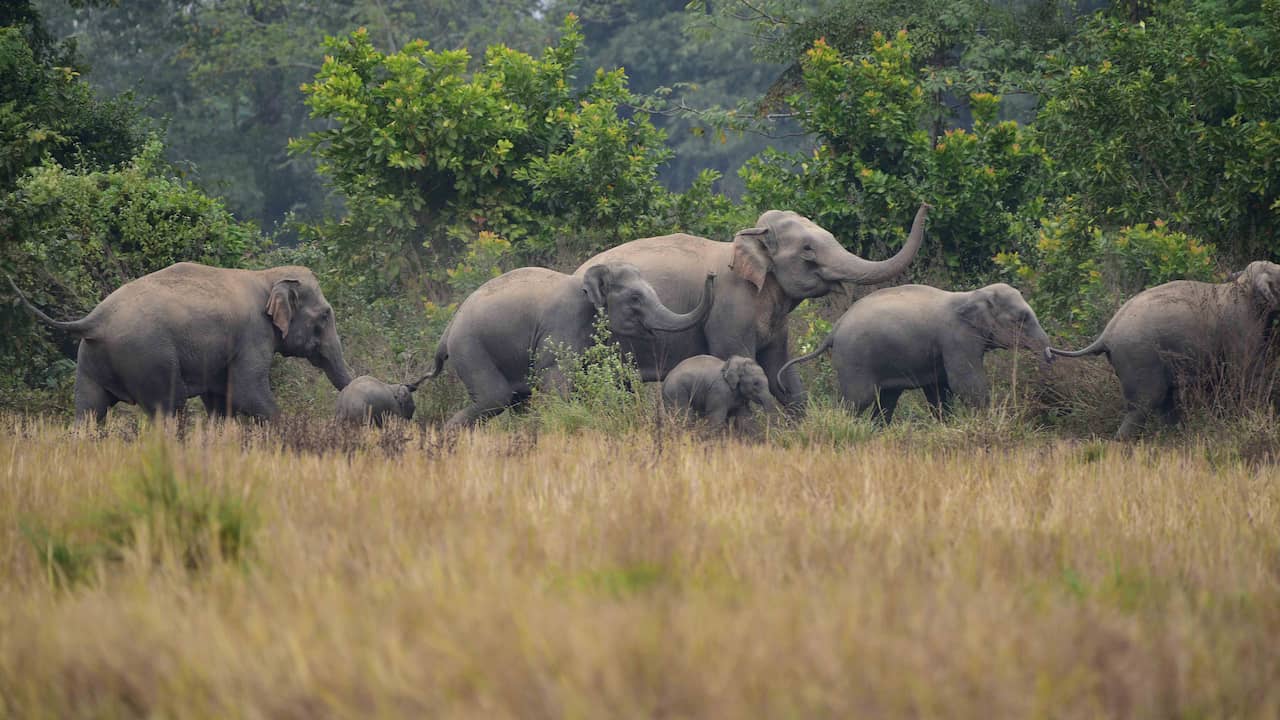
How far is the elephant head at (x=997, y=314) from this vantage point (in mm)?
10852

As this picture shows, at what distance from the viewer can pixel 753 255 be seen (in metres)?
11.3

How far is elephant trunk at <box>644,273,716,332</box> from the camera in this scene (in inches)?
434

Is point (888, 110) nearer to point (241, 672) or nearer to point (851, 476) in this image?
point (851, 476)

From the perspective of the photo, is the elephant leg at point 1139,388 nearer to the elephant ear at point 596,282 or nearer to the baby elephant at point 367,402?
the elephant ear at point 596,282

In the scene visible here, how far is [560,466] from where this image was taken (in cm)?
705

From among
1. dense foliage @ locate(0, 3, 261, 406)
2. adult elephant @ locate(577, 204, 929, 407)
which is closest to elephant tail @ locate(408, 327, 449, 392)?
adult elephant @ locate(577, 204, 929, 407)

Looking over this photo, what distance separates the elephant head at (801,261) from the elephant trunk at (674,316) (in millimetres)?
409

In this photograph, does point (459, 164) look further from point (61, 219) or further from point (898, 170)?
point (898, 170)

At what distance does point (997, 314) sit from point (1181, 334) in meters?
1.48

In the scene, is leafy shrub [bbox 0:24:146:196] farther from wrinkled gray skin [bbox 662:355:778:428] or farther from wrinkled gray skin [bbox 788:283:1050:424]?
wrinkled gray skin [bbox 788:283:1050:424]

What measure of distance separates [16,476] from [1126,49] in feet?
33.5

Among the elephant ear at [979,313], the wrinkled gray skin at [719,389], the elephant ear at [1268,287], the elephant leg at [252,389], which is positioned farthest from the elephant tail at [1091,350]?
the elephant leg at [252,389]

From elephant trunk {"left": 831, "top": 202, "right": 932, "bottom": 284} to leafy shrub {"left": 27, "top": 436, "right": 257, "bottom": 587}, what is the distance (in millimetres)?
7230

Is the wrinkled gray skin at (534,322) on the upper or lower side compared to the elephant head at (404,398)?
upper
